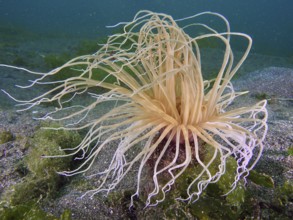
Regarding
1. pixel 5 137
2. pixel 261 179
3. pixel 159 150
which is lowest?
pixel 5 137

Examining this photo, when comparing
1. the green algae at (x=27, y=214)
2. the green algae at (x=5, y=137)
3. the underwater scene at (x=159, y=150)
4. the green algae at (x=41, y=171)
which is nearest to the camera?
the underwater scene at (x=159, y=150)

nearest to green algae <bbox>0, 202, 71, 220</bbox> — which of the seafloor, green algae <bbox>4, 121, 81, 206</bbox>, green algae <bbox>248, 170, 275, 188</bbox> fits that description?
the seafloor

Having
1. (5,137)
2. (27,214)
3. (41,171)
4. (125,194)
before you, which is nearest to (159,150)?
(125,194)

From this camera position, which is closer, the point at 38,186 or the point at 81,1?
the point at 38,186

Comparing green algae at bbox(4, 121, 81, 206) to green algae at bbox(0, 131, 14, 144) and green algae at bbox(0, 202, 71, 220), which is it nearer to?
green algae at bbox(0, 202, 71, 220)

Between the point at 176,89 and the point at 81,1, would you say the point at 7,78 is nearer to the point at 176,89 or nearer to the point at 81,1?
the point at 176,89

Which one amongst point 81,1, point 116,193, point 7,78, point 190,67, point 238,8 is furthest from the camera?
point 81,1

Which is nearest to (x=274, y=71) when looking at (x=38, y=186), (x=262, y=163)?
(x=262, y=163)

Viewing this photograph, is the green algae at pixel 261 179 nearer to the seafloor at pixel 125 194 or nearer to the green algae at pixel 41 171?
the seafloor at pixel 125 194

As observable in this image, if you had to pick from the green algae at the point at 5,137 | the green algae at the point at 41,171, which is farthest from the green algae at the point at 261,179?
the green algae at the point at 5,137

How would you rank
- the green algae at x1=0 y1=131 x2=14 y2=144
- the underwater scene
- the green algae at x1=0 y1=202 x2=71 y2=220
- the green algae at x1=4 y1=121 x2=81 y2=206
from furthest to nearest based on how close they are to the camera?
the green algae at x1=0 y1=131 x2=14 y2=144 → the green algae at x1=4 y1=121 x2=81 y2=206 → the green algae at x1=0 y1=202 x2=71 y2=220 → the underwater scene

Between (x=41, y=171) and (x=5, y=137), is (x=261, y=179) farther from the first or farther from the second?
(x=5, y=137)
